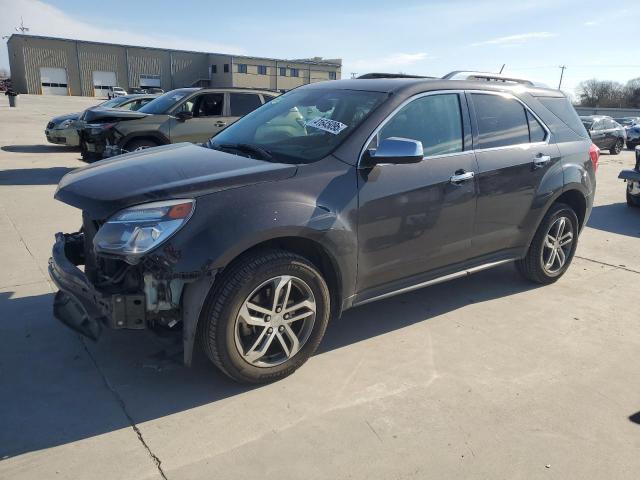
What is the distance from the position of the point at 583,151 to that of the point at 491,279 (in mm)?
1503

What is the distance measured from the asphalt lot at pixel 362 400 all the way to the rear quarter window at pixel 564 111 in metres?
1.66

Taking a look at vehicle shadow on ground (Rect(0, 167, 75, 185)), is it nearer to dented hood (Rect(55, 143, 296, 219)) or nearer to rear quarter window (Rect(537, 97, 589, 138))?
dented hood (Rect(55, 143, 296, 219))

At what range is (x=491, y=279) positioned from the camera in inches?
205

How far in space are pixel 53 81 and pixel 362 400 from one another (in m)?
71.5

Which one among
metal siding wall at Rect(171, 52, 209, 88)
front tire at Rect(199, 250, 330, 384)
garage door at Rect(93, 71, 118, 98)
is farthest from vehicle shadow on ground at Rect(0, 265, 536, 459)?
metal siding wall at Rect(171, 52, 209, 88)

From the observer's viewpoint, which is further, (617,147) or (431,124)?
(617,147)

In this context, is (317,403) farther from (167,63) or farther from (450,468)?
(167,63)

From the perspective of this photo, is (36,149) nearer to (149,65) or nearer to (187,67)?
(149,65)

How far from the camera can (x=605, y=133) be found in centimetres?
1934

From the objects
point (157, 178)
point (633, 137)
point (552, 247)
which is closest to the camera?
point (157, 178)

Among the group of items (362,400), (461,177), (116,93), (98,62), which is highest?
(98,62)

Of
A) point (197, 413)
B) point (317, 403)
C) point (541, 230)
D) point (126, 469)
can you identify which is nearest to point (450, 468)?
point (317, 403)

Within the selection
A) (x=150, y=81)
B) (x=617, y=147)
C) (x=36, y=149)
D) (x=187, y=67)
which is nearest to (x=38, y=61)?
(x=150, y=81)

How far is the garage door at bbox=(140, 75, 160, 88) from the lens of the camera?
69.1 metres
